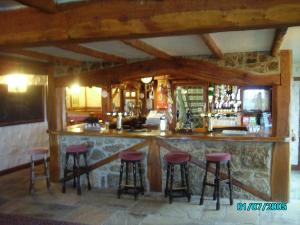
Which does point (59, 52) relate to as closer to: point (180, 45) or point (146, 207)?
point (180, 45)

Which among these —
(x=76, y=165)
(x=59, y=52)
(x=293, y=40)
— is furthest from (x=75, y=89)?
(x=293, y=40)

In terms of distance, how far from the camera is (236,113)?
767 centimetres

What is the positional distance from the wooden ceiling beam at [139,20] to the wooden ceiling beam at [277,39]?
94 cm

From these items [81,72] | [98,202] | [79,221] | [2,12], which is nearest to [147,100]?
A: [81,72]

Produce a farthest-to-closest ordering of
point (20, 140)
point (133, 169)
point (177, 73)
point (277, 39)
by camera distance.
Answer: point (20, 140)
point (177, 73)
point (133, 169)
point (277, 39)

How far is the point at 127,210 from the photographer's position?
14.8 feet

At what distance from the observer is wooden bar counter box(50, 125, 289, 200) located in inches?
188

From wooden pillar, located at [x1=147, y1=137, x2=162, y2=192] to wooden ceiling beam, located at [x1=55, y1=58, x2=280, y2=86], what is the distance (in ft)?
3.97

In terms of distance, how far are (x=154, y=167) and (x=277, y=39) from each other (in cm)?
284

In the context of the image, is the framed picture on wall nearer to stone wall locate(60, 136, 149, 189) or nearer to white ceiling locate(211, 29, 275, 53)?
stone wall locate(60, 136, 149, 189)

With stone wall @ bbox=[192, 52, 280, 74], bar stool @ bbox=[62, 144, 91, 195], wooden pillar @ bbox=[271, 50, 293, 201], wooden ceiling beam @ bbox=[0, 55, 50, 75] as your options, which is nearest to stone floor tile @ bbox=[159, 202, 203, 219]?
wooden pillar @ bbox=[271, 50, 293, 201]

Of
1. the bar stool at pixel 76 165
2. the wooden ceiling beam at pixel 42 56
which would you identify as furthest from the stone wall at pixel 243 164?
the wooden ceiling beam at pixel 42 56

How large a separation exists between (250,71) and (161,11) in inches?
111

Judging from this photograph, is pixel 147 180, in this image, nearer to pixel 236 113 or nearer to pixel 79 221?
pixel 79 221
